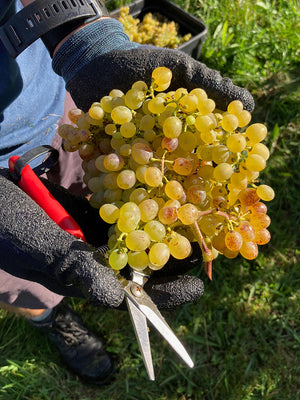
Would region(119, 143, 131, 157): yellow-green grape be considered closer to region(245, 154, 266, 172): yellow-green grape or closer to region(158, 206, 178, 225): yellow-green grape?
region(158, 206, 178, 225): yellow-green grape

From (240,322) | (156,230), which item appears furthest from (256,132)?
(240,322)

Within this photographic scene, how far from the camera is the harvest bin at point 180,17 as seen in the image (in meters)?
2.48

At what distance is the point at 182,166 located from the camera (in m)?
0.97

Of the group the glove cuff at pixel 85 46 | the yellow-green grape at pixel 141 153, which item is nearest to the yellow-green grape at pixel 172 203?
the yellow-green grape at pixel 141 153

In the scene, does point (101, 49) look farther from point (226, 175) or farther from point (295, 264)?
point (295, 264)

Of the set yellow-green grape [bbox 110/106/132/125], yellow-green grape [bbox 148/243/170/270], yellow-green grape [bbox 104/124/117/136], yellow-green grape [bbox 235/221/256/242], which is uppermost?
yellow-green grape [bbox 110/106/132/125]

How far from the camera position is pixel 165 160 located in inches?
39.0

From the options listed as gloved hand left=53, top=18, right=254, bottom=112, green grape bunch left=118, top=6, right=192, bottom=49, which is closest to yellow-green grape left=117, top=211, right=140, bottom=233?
gloved hand left=53, top=18, right=254, bottom=112

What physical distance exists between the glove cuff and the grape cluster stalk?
28cm

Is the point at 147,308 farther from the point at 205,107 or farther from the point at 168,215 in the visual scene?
the point at 205,107

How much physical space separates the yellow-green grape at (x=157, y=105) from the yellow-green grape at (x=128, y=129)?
66 millimetres

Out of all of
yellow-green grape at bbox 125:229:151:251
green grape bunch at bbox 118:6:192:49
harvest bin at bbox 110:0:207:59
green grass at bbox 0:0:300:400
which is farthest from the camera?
harvest bin at bbox 110:0:207:59

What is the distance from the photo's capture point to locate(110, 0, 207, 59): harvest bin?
248 cm

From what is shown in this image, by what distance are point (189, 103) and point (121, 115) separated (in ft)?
0.58
